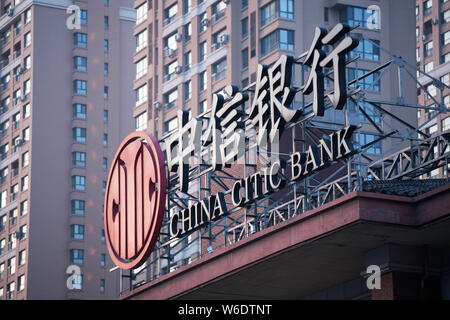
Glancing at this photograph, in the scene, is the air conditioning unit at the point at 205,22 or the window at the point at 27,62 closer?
the air conditioning unit at the point at 205,22

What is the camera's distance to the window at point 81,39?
108562 mm

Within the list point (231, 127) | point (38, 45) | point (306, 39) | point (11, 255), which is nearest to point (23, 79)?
point (38, 45)

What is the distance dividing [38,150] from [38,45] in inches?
395

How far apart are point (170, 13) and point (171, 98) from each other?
6.81 metres

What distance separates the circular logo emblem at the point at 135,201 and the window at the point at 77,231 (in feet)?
198

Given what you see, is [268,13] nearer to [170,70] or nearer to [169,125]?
[170,70]

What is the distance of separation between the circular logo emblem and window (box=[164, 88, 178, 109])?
1511 inches

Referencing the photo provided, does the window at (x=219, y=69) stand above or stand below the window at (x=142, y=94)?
below

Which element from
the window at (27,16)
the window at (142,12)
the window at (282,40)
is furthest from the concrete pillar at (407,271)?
the window at (27,16)

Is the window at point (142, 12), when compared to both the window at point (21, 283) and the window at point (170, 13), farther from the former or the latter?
the window at point (21, 283)

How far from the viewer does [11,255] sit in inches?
4114

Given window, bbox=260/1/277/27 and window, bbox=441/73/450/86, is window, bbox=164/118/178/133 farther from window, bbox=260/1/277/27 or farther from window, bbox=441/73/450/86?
window, bbox=441/73/450/86
